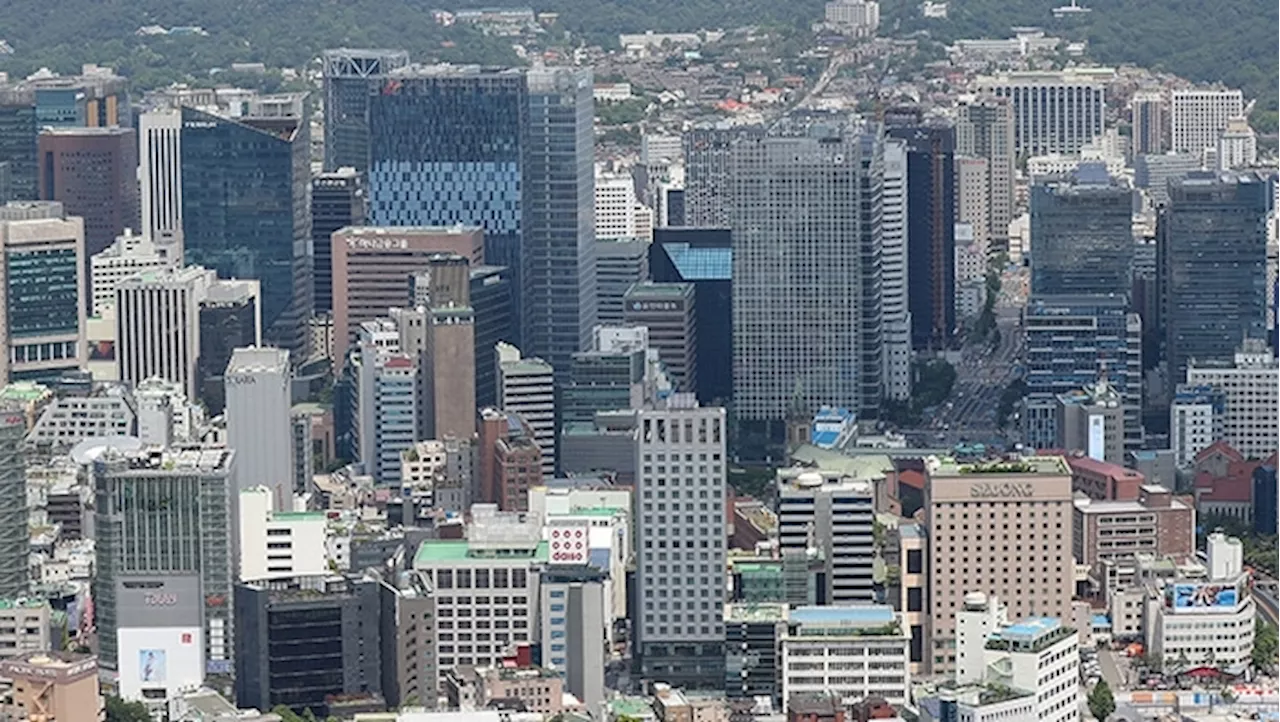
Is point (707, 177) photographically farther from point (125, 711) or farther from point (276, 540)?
point (125, 711)

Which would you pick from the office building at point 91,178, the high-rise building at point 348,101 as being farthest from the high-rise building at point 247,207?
the office building at point 91,178

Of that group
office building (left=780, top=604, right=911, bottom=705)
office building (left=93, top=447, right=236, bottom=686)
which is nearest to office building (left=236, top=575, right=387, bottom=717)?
office building (left=93, top=447, right=236, bottom=686)

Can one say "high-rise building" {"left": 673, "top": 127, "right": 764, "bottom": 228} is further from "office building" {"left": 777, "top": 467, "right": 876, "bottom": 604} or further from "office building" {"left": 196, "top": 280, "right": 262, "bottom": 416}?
"office building" {"left": 777, "top": 467, "right": 876, "bottom": 604}

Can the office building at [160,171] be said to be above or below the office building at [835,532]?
above

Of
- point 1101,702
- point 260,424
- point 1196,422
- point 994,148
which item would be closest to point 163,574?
point 260,424

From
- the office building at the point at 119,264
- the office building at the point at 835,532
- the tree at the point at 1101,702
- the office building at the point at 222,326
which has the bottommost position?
the tree at the point at 1101,702

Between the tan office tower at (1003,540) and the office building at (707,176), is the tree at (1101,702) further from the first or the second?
the office building at (707,176)

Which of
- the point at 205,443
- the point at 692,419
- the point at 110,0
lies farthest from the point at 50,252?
the point at 110,0

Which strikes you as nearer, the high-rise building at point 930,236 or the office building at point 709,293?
the office building at point 709,293
